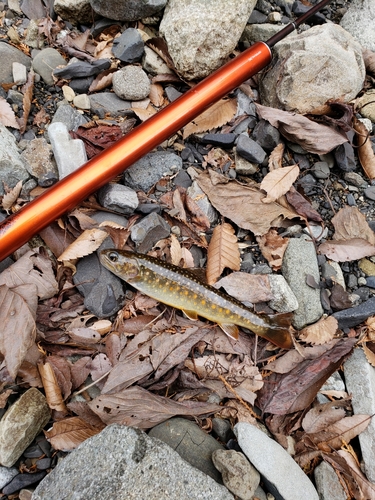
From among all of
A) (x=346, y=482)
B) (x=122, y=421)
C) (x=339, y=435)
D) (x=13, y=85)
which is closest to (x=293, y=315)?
(x=339, y=435)

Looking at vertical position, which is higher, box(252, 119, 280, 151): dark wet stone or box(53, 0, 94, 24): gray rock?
box(53, 0, 94, 24): gray rock

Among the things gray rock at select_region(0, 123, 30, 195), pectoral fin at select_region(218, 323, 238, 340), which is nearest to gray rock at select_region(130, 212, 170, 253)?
pectoral fin at select_region(218, 323, 238, 340)

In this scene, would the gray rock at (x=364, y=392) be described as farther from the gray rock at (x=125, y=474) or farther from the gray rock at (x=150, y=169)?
the gray rock at (x=150, y=169)

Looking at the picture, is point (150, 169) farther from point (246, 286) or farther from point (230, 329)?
point (230, 329)

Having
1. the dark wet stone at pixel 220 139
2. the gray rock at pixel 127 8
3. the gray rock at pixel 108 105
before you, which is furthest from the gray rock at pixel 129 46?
the dark wet stone at pixel 220 139

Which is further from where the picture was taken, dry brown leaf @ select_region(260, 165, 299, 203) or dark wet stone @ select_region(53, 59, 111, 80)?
dark wet stone @ select_region(53, 59, 111, 80)

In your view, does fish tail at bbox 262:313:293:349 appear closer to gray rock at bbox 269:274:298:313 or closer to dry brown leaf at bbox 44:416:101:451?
gray rock at bbox 269:274:298:313

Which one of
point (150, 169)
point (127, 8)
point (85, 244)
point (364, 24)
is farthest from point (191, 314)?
point (364, 24)
